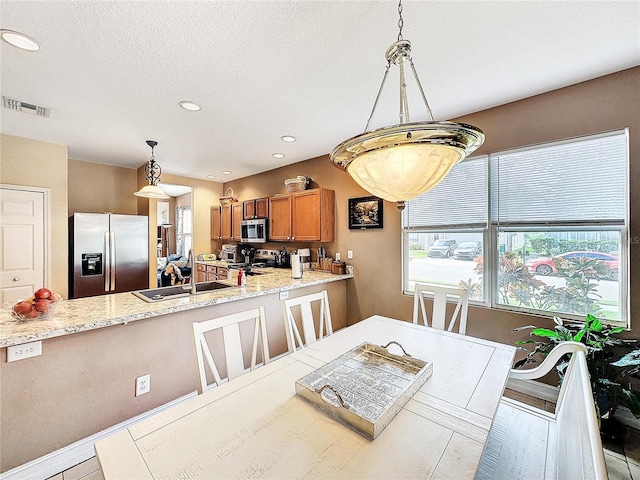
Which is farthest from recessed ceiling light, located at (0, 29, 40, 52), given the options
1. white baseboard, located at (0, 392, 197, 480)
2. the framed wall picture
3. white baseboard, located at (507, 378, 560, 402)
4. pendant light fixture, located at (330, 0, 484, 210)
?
white baseboard, located at (507, 378, 560, 402)

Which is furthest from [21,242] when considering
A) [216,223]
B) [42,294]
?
[216,223]

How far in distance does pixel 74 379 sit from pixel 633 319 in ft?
12.9

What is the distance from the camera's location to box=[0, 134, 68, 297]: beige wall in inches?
127

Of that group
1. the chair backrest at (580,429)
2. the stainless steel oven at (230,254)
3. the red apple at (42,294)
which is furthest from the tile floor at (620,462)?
the stainless steel oven at (230,254)

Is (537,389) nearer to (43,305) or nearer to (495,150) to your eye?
(495,150)

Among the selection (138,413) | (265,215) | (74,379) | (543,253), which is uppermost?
(265,215)

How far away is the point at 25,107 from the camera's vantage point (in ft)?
8.19

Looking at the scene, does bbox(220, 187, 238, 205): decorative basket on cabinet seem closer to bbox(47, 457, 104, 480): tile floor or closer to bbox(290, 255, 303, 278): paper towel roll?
bbox(290, 255, 303, 278): paper towel roll

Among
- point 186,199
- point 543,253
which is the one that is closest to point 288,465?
point 543,253

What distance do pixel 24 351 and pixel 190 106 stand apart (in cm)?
217

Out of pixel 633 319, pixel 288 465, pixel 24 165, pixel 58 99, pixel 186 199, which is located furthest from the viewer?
pixel 186 199

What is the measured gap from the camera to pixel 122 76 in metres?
2.07

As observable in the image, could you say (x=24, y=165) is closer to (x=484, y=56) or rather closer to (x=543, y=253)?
(x=484, y=56)

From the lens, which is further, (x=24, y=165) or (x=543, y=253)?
(x=24, y=165)
